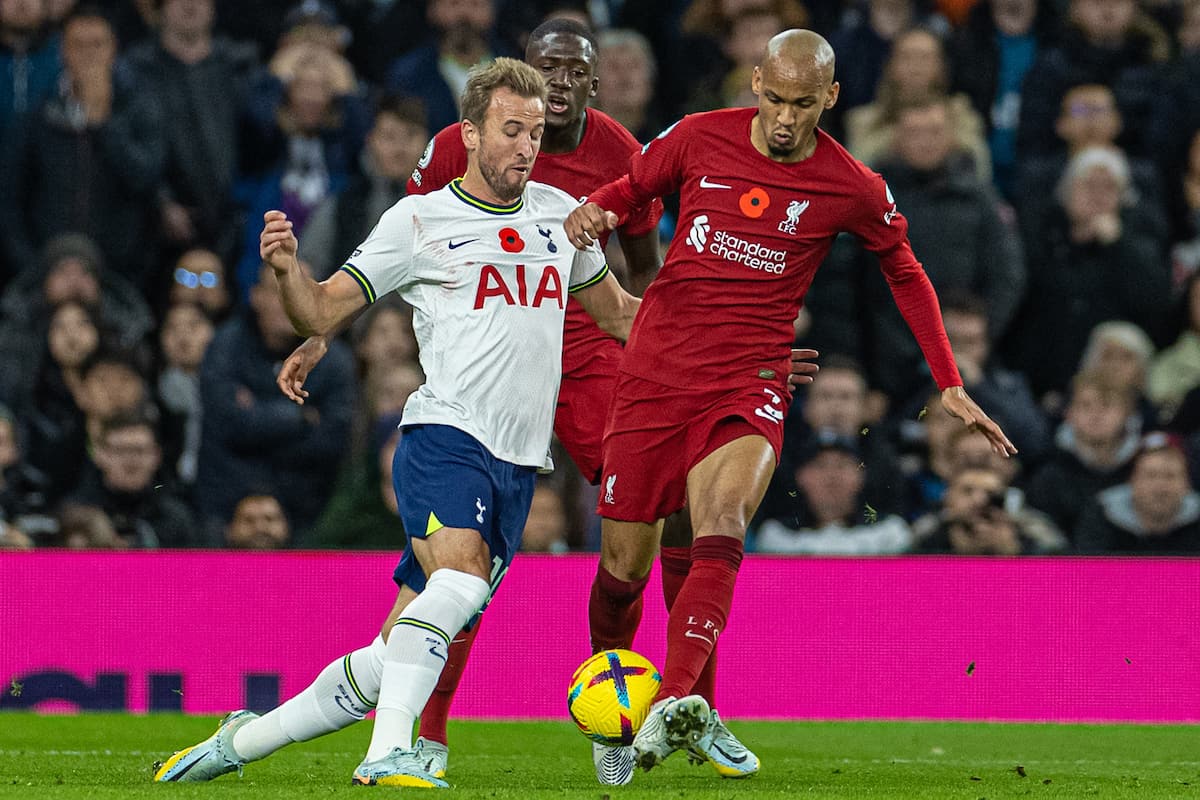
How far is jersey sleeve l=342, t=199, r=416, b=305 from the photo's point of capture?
5648 mm

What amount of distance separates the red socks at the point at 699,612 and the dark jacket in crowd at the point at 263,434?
462 centimetres

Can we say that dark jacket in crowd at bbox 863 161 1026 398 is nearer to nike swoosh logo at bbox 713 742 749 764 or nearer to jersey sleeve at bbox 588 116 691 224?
jersey sleeve at bbox 588 116 691 224

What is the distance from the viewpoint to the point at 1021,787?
6.13m

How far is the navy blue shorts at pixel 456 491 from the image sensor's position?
5.49 metres

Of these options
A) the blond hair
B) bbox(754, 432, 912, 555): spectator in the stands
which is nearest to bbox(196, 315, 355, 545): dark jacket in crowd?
bbox(754, 432, 912, 555): spectator in the stands

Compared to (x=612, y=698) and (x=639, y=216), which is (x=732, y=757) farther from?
(x=639, y=216)

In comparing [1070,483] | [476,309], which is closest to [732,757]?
[476,309]

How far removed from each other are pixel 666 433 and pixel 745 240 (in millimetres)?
717

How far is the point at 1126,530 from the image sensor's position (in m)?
9.99

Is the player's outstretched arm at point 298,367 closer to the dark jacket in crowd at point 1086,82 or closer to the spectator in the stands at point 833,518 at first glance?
the spectator in the stands at point 833,518

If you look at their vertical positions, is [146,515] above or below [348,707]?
below

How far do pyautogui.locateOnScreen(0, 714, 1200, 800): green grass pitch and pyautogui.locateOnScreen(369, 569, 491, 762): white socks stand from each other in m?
0.18

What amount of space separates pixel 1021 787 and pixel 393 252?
8.82 ft

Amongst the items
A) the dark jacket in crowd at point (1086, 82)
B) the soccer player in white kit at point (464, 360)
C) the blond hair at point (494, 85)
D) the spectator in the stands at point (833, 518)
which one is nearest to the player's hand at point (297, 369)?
the soccer player in white kit at point (464, 360)
